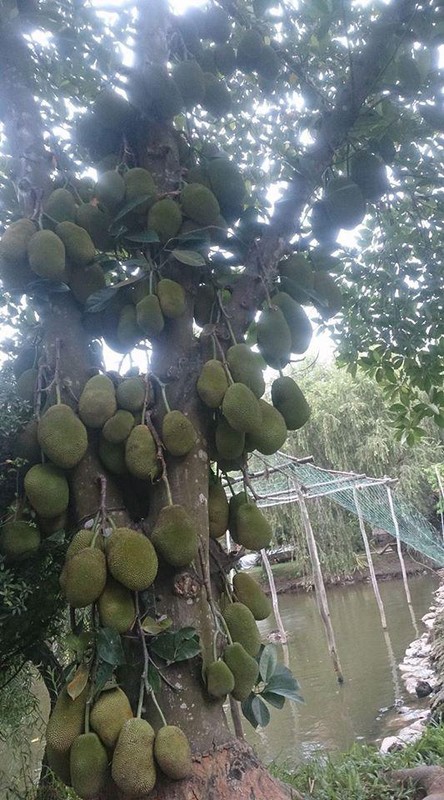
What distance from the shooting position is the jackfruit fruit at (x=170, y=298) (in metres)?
1.45

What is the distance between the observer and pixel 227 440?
4.52 ft

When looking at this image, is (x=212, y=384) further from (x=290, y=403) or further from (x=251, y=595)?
(x=251, y=595)

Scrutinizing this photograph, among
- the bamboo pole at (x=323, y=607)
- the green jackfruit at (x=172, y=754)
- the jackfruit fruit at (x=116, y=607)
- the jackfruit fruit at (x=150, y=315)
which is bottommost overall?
the bamboo pole at (x=323, y=607)

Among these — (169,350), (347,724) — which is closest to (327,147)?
(169,350)

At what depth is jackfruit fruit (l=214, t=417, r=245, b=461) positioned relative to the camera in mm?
1379

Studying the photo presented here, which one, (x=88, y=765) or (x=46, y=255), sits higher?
(x=46, y=255)

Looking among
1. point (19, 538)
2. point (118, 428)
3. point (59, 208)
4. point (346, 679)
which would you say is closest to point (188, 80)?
point (59, 208)

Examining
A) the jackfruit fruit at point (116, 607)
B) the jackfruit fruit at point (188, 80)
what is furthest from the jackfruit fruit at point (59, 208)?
the jackfruit fruit at point (116, 607)

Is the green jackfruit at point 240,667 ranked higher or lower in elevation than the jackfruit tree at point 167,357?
lower

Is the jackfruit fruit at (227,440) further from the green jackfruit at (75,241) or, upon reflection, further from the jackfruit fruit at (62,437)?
the green jackfruit at (75,241)

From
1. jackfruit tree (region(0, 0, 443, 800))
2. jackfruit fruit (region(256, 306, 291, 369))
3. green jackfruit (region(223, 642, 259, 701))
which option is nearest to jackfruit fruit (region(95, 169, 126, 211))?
jackfruit tree (region(0, 0, 443, 800))

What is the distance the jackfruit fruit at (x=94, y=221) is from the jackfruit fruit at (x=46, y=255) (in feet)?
0.47

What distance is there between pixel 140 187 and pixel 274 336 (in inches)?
19.6

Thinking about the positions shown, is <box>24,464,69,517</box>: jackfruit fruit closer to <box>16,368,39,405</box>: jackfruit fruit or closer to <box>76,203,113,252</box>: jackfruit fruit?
<box>16,368,39,405</box>: jackfruit fruit
